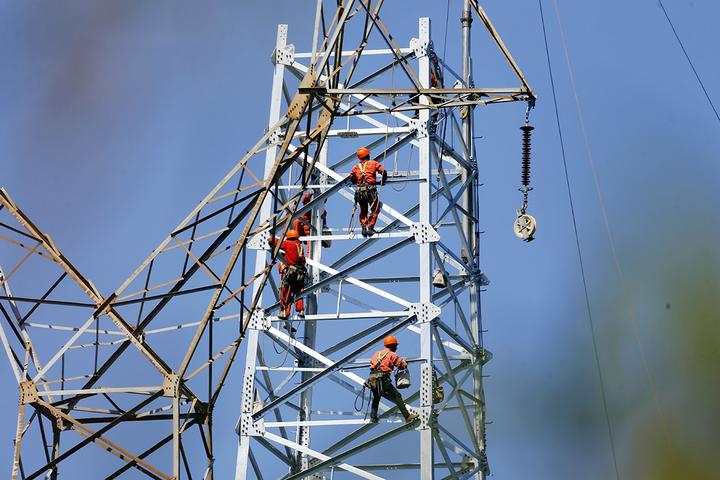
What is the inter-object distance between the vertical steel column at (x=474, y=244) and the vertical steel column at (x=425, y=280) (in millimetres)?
2859

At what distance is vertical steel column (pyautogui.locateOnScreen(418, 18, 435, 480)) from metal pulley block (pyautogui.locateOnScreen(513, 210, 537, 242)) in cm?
239

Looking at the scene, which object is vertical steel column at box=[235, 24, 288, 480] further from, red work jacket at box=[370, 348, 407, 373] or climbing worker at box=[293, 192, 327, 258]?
red work jacket at box=[370, 348, 407, 373]

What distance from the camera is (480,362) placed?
43781 mm

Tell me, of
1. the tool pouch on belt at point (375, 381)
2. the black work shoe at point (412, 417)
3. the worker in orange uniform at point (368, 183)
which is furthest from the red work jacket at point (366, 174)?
the black work shoe at point (412, 417)

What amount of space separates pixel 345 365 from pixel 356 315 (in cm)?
113

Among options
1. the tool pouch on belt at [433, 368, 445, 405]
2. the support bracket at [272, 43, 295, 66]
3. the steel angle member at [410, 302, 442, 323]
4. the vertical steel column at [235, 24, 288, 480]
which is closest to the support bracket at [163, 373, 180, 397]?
the vertical steel column at [235, 24, 288, 480]

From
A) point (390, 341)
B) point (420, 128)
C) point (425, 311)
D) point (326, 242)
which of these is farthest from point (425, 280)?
point (326, 242)

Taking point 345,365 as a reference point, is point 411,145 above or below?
above

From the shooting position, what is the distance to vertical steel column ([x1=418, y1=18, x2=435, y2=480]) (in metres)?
39.4

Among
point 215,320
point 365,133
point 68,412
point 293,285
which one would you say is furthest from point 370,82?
point 68,412

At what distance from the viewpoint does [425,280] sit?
133 feet

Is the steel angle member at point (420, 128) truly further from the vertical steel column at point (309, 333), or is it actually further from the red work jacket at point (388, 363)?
the red work jacket at point (388, 363)

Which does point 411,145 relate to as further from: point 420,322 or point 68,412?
point 68,412

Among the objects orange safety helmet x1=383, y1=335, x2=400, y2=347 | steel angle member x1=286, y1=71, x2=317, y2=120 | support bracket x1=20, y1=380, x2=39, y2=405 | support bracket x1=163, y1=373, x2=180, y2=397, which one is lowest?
support bracket x1=163, y1=373, x2=180, y2=397
